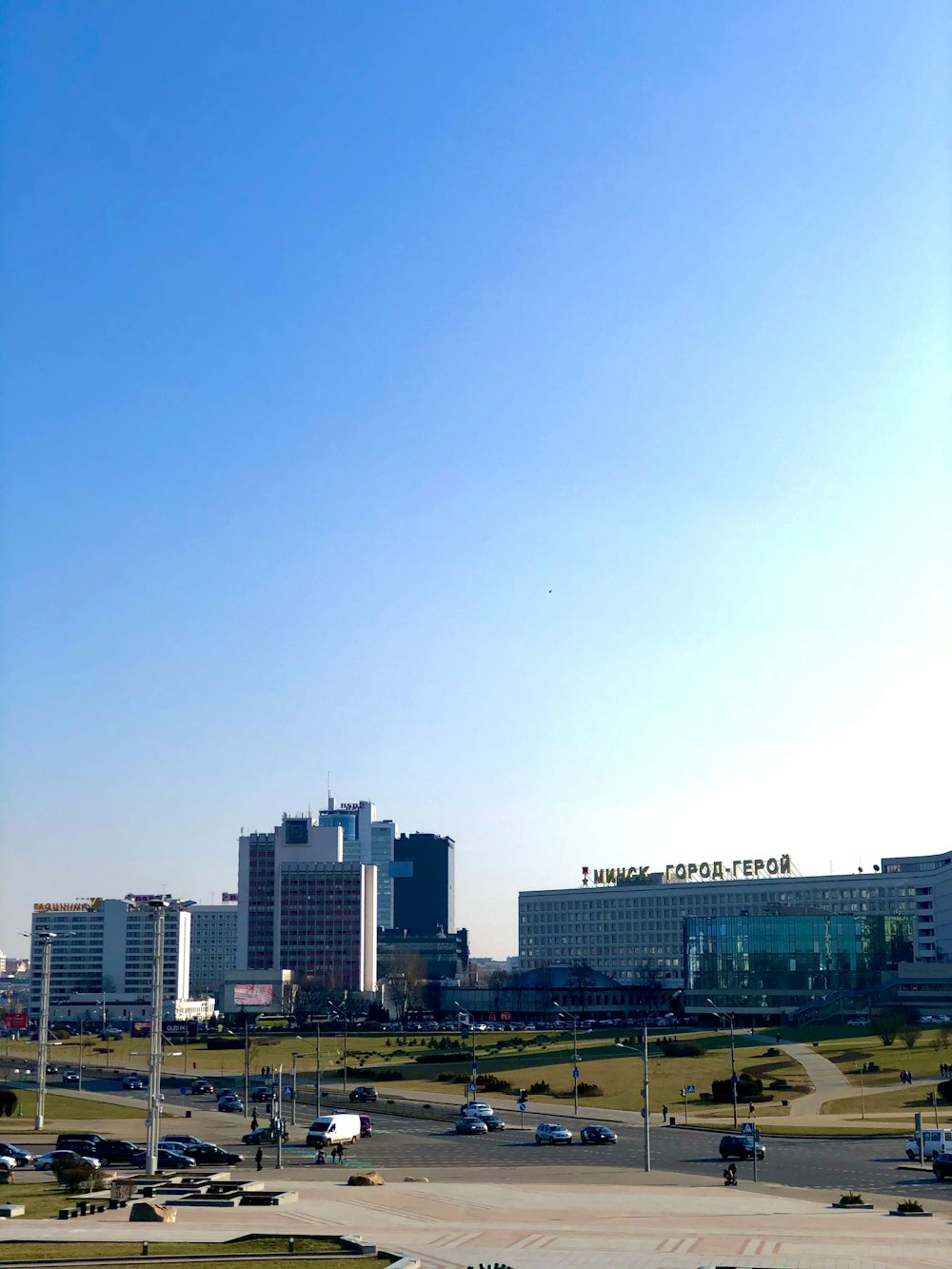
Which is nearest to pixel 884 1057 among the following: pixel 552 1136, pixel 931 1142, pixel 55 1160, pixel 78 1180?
pixel 552 1136

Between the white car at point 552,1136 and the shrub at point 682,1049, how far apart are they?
5684 cm

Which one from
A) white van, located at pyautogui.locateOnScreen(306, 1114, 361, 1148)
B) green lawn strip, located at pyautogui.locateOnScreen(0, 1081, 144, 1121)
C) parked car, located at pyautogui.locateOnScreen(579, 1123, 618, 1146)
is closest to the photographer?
white van, located at pyautogui.locateOnScreen(306, 1114, 361, 1148)

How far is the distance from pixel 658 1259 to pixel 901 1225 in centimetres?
1287

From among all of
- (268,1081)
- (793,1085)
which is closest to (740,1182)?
(793,1085)

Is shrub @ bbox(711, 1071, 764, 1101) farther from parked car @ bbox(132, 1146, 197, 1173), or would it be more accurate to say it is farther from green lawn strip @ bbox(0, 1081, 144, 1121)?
parked car @ bbox(132, 1146, 197, 1173)

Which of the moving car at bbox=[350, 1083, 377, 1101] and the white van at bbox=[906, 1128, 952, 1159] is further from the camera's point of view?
the moving car at bbox=[350, 1083, 377, 1101]

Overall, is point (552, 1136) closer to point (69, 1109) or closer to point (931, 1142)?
point (931, 1142)

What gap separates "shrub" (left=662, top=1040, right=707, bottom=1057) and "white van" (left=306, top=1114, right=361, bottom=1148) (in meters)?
62.1

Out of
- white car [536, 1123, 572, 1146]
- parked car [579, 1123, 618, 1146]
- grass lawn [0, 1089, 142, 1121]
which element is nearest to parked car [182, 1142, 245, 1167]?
white car [536, 1123, 572, 1146]

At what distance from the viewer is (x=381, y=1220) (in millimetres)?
55688

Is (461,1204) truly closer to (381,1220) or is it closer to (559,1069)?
(381,1220)

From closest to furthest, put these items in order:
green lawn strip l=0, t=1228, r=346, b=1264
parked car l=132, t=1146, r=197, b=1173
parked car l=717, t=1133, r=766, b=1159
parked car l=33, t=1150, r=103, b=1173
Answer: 1. green lawn strip l=0, t=1228, r=346, b=1264
2. parked car l=33, t=1150, r=103, b=1173
3. parked car l=717, t=1133, r=766, b=1159
4. parked car l=132, t=1146, r=197, b=1173

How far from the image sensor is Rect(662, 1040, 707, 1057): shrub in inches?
5630

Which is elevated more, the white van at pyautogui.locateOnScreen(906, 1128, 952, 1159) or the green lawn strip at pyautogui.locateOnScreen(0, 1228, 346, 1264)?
the green lawn strip at pyautogui.locateOnScreen(0, 1228, 346, 1264)
